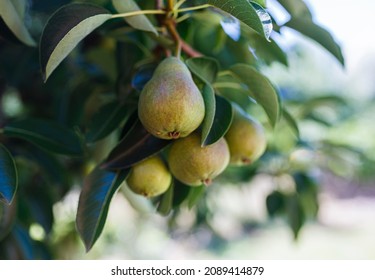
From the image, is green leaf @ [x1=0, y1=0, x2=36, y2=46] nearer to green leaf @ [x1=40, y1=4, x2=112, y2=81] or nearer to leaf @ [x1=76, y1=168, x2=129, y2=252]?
green leaf @ [x1=40, y1=4, x2=112, y2=81]

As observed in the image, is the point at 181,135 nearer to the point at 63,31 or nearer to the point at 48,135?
the point at 63,31

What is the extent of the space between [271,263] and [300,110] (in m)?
0.65

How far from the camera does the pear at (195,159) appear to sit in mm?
702

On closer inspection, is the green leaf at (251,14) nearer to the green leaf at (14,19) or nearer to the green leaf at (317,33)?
the green leaf at (317,33)

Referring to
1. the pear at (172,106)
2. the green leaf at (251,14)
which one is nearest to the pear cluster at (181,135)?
the pear at (172,106)

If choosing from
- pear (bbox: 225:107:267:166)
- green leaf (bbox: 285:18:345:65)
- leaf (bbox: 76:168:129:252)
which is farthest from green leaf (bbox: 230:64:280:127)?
leaf (bbox: 76:168:129:252)

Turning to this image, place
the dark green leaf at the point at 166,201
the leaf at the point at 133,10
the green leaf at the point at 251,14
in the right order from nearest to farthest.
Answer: the green leaf at the point at 251,14 → the leaf at the point at 133,10 → the dark green leaf at the point at 166,201

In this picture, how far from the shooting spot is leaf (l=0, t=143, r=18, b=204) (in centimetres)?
64

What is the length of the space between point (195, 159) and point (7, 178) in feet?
0.90

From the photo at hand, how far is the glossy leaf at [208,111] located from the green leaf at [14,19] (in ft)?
1.16

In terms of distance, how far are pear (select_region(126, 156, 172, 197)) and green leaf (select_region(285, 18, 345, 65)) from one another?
368 millimetres

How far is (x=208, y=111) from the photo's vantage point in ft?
2.21

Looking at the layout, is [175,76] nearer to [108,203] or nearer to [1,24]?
[108,203]

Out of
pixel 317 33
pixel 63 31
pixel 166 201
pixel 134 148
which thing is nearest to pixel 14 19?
pixel 63 31
